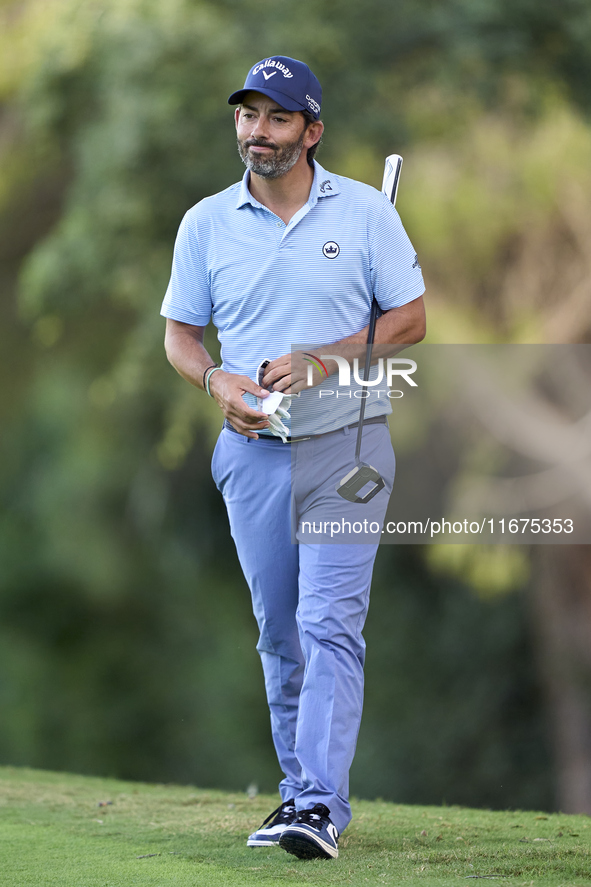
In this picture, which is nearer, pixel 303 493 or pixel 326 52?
pixel 303 493

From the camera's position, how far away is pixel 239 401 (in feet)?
9.96

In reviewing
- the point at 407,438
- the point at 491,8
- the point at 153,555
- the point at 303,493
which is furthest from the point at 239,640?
the point at 303,493

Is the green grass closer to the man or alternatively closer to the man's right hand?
the man

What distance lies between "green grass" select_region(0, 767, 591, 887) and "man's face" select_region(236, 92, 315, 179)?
1757 millimetres

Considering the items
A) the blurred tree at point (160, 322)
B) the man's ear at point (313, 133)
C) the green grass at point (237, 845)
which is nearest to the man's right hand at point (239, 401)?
the man's ear at point (313, 133)

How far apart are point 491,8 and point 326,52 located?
3.68 feet

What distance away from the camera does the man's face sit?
312 centimetres

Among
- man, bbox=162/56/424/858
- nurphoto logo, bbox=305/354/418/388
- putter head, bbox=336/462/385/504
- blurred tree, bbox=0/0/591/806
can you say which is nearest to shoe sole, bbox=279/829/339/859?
man, bbox=162/56/424/858

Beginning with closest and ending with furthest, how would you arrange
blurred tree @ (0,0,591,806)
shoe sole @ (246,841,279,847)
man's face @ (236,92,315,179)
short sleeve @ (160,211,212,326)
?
1. shoe sole @ (246,841,279,847)
2. man's face @ (236,92,315,179)
3. short sleeve @ (160,211,212,326)
4. blurred tree @ (0,0,591,806)

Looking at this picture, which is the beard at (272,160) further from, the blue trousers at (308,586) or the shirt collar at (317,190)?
the blue trousers at (308,586)

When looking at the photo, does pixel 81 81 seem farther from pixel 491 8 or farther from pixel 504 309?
pixel 504 309

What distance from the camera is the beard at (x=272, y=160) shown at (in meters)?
3.13

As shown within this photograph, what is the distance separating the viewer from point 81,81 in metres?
8.62

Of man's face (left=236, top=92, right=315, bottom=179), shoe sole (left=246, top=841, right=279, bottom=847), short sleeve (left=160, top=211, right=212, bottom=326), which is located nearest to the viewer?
shoe sole (left=246, top=841, right=279, bottom=847)
